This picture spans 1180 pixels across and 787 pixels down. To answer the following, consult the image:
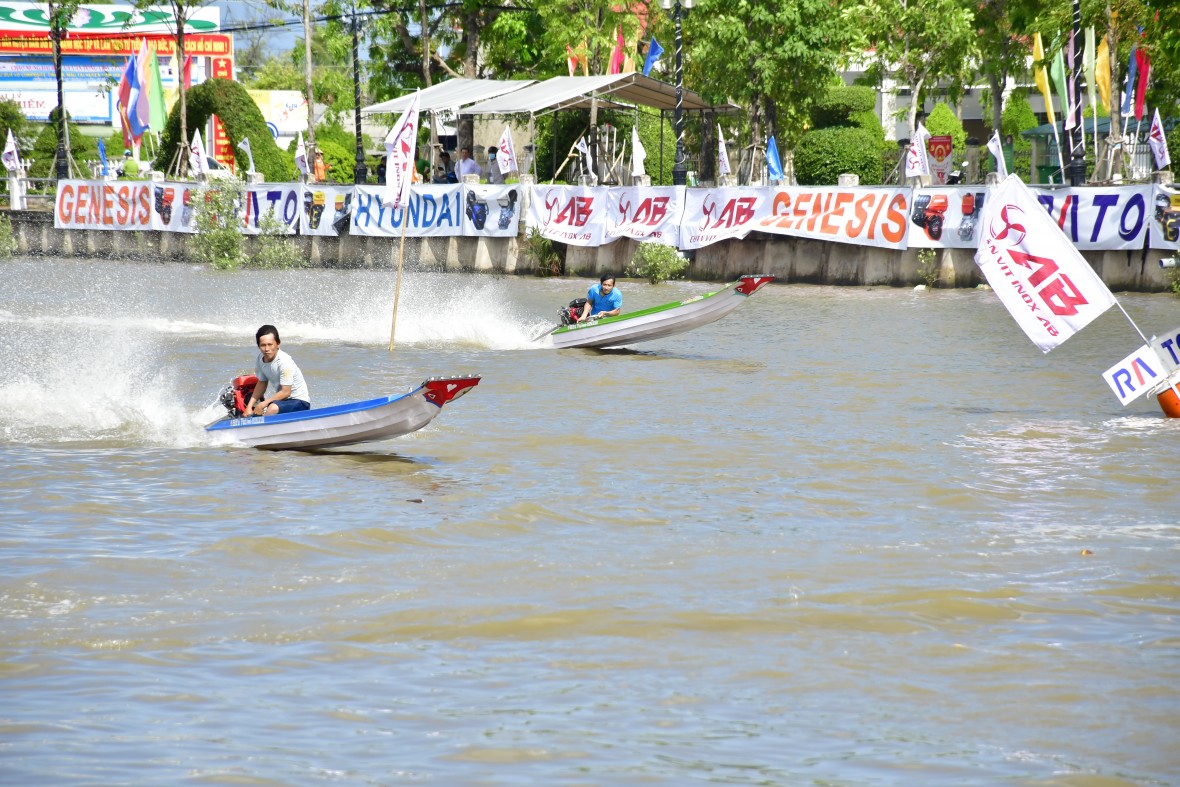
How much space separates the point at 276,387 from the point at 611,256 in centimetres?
1993

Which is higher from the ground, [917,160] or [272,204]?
[917,160]

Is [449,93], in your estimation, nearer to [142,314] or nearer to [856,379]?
[142,314]

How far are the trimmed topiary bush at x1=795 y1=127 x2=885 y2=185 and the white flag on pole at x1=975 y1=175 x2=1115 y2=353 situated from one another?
85.6 ft

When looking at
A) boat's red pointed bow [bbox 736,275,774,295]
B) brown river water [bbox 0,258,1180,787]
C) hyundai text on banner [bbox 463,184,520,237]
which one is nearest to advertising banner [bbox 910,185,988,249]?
hyundai text on banner [bbox 463,184,520,237]

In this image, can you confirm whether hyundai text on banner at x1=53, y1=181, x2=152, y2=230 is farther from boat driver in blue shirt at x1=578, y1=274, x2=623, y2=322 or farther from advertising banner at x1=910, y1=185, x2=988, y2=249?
boat driver in blue shirt at x1=578, y1=274, x2=623, y2=322

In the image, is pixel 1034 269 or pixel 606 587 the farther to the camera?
pixel 1034 269

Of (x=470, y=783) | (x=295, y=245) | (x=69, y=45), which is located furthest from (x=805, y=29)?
(x=69, y=45)

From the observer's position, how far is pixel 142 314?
83.4ft

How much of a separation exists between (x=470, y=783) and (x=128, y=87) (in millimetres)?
38991

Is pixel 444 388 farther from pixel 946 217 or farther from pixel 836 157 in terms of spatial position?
pixel 836 157

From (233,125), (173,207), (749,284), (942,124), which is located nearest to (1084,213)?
(749,284)

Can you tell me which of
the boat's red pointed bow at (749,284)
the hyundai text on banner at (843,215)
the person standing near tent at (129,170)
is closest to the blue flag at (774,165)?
the hyundai text on banner at (843,215)

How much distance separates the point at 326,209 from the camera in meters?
36.2

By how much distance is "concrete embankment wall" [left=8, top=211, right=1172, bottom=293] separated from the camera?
91.5 feet
